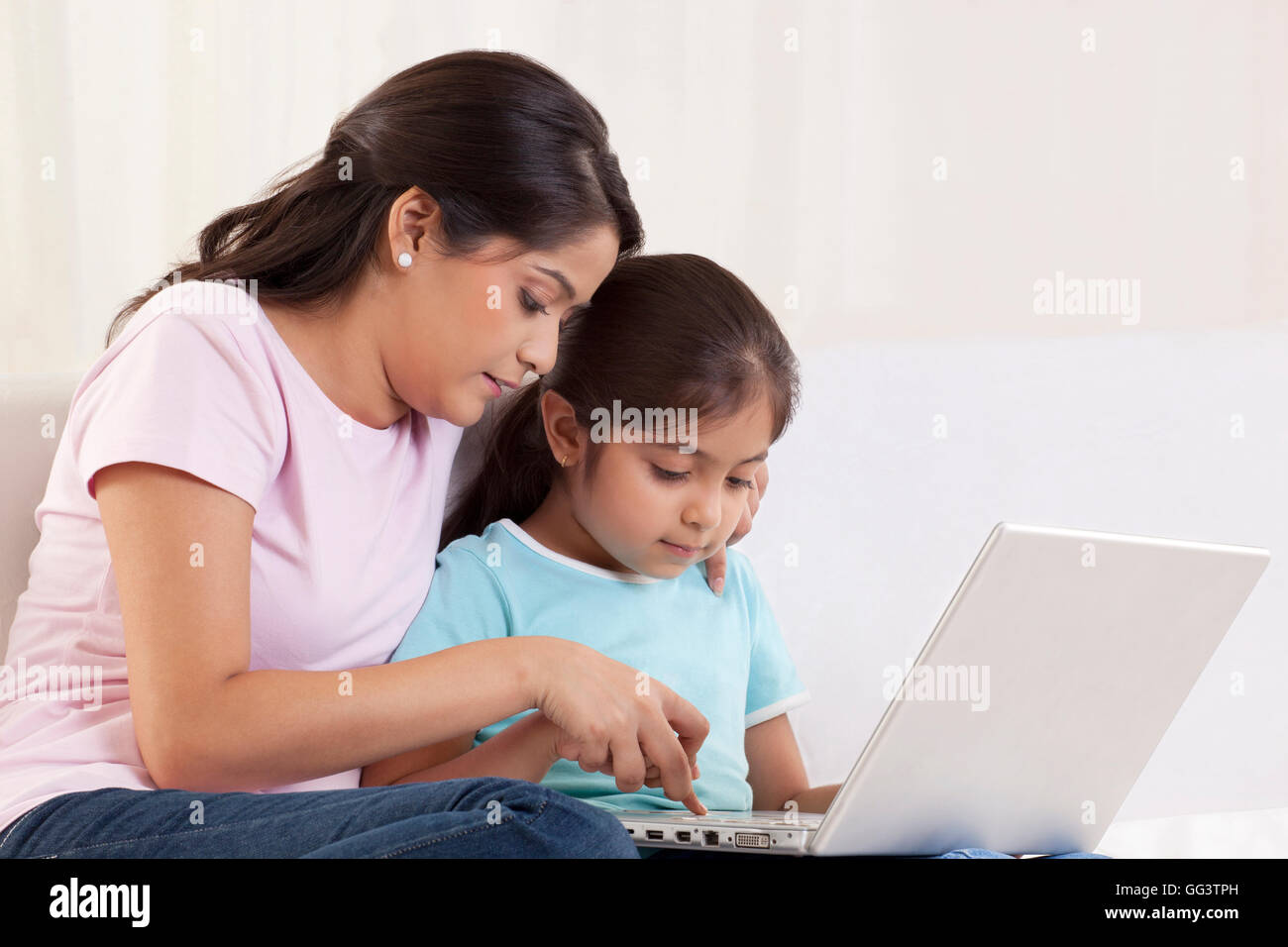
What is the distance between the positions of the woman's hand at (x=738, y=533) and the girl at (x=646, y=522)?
2 cm

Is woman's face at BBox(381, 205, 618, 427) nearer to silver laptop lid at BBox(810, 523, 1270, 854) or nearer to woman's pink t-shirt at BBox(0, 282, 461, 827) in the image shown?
woman's pink t-shirt at BBox(0, 282, 461, 827)

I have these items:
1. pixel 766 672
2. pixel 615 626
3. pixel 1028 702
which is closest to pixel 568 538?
pixel 615 626

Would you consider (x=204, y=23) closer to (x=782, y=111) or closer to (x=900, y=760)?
(x=782, y=111)

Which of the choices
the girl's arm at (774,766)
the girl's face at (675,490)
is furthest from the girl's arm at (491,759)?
the girl's arm at (774,766)

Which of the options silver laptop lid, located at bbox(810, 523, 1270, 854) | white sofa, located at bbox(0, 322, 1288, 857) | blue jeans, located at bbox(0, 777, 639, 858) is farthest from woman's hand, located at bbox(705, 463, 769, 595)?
blue jeans, located at bbox(0, 777, 639, 858)

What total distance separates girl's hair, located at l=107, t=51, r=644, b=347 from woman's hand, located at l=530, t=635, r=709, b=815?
1.14ft

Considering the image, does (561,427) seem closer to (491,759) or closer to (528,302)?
(528,302)

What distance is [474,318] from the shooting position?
3.17 ft

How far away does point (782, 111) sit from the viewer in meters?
1.83

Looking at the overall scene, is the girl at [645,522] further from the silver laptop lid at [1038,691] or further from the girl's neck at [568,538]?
the silver laptop lid at [1038,691]

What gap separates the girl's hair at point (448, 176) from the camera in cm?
98

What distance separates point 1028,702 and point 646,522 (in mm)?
410

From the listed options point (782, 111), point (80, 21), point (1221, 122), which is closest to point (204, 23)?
point (80, 21)
